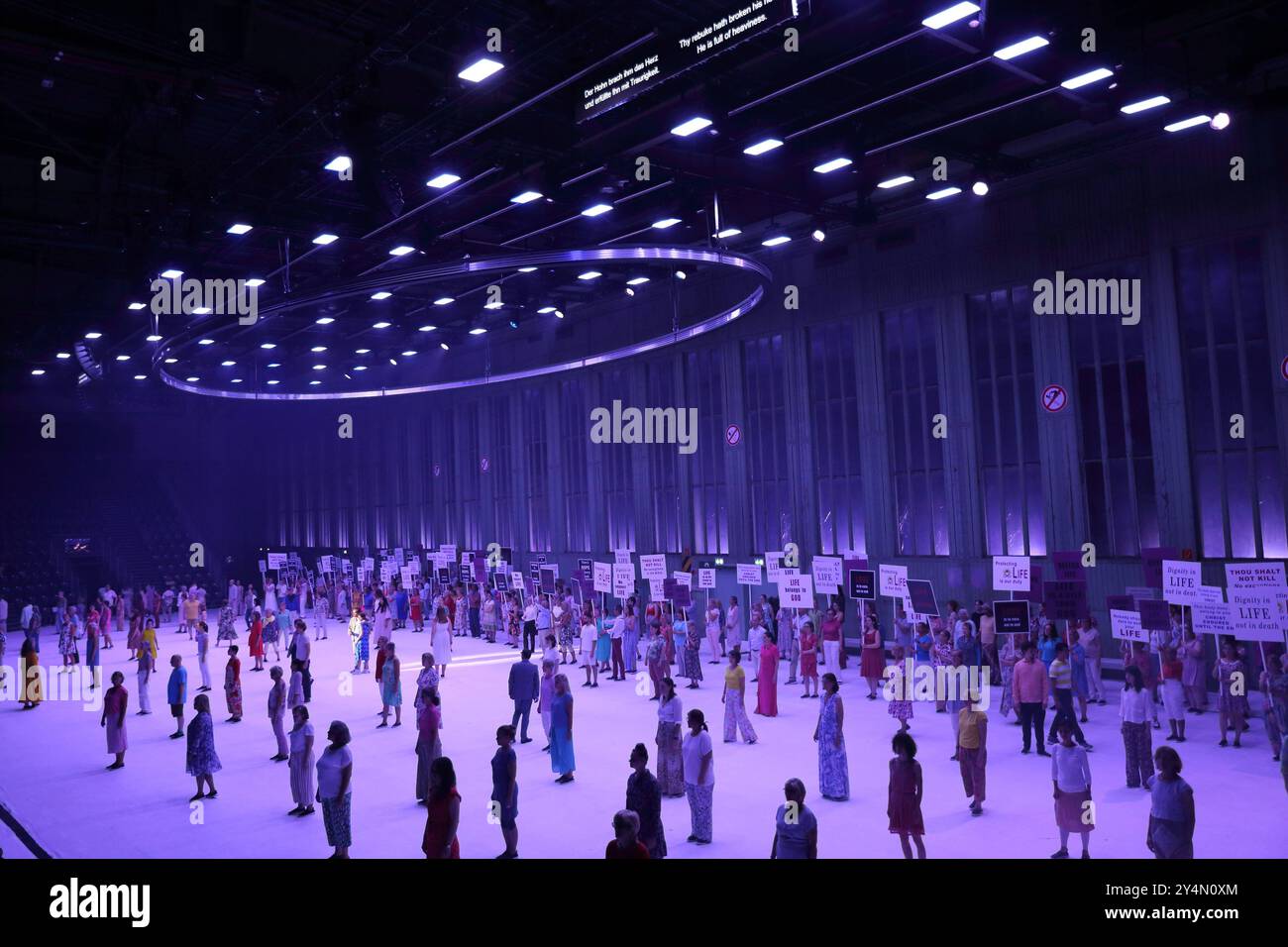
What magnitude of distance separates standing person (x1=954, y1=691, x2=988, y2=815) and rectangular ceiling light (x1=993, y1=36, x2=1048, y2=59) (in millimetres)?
8340

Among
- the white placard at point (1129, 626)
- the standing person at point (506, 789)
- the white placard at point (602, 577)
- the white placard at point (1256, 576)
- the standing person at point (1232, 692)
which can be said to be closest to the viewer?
the standing person at point (506, 789)

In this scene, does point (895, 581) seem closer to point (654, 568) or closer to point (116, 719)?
point (654, 568)

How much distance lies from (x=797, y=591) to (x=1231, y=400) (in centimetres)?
913

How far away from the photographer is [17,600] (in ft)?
120

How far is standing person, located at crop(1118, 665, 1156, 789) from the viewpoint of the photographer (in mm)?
10461

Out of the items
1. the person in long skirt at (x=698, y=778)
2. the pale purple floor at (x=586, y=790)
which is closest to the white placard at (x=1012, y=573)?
the pale purple floor at (x=586, y=790)

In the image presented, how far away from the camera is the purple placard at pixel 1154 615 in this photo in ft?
46.4

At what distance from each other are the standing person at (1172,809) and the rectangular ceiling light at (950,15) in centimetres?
806

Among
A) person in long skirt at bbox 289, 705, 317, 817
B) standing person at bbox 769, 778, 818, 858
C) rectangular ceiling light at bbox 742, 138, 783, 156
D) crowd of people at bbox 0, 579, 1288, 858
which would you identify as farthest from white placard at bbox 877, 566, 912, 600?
standing person at bbox 769, 778, 818, 858

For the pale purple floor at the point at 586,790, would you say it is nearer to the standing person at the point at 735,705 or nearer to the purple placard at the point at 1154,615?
the standing person at the point at 735,705

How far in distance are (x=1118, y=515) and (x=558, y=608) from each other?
12.8 m

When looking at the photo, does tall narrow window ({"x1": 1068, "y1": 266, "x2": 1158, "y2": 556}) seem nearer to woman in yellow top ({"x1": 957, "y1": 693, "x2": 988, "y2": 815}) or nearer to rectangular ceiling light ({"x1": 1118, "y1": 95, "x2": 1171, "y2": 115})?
rectangular ceiling light ({"x1": 1118, "y1": 95, "x2": 1171, "y2": 115})

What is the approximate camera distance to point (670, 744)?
1077cm

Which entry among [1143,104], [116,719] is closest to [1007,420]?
[1143,104]
